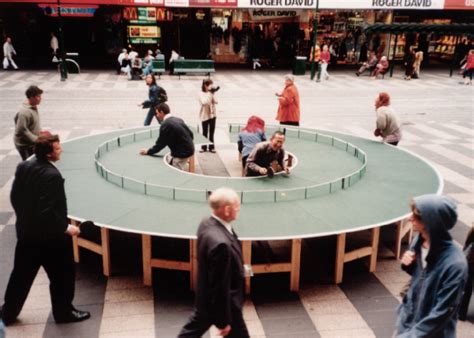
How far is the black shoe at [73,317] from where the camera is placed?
5.34m

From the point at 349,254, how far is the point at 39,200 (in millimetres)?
3870

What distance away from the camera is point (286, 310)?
5.71 m

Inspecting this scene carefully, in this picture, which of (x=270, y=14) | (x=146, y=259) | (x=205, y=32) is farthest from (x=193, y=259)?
(x=270, y=14)

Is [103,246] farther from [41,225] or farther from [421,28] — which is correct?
[421,28]

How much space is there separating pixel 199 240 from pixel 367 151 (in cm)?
621

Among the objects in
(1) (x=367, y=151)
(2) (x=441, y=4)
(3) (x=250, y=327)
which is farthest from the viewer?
(2) (x=441, y=4)

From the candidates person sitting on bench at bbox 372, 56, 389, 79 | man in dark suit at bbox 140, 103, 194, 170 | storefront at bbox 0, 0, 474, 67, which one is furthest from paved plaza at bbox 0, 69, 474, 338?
storefront at bbox 0, 0, 474, 67

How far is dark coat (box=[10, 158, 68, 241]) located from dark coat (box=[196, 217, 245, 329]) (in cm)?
174

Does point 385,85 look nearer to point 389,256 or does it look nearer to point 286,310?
point 389,256

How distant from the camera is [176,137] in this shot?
26.6ft

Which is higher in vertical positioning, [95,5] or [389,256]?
[95,5]

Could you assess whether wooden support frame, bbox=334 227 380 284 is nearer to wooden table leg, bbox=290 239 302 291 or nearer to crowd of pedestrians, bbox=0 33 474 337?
wooden table leg, bbox=290 239 302 291

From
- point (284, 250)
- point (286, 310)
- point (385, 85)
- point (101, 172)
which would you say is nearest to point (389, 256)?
point (284, 250)

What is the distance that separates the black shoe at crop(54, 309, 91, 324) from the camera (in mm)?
5340
